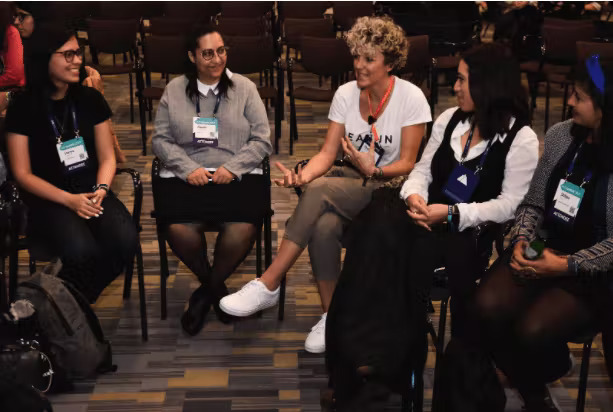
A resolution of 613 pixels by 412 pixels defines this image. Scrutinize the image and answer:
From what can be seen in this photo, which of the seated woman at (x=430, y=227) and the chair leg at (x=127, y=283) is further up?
the seated woman at (x=430, y=227)

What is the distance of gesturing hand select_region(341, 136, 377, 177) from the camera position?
2.90 m

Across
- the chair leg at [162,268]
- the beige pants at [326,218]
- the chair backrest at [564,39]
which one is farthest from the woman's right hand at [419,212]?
the chair backrest at [564,39]

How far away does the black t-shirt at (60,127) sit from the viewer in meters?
2.85

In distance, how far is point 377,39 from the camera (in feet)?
9.53

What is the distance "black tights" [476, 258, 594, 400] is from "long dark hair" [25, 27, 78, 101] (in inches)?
74.1

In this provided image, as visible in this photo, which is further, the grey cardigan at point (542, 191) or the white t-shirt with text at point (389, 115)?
the white t-shirt with text at point (389, 115)

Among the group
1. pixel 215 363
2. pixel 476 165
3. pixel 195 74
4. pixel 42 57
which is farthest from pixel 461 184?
pixel 42 57

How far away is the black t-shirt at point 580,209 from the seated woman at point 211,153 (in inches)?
48.0

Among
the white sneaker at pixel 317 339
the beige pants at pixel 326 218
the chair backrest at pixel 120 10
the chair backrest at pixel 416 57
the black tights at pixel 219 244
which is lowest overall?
the white sneaker at pixel 317 339

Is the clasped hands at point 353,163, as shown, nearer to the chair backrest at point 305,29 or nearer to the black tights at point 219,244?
the black tights at point 219,244

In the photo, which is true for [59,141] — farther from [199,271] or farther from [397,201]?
[397,201]

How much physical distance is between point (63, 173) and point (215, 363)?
999 millimetres

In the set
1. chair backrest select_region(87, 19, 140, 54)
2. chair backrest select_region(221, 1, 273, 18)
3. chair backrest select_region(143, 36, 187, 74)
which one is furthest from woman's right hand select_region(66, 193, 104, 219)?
chair backrest select_region(221, 1, 273, 18)

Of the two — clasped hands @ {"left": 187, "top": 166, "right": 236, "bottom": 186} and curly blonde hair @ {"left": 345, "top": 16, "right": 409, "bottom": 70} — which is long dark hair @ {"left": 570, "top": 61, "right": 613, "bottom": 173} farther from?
clasped hands @ {"left": 187, "top": 166, "right": 236, "bottom": 186}
